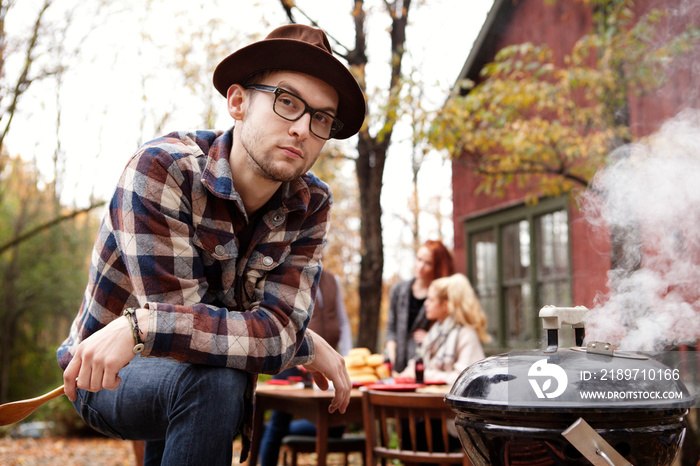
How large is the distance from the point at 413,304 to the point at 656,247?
198 centimetres

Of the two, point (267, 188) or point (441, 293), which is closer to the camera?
point (267, 188)

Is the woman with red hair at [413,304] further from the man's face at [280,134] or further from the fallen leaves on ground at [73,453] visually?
the man's face at [280,134]

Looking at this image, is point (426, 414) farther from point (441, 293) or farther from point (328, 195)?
point (441, 293)

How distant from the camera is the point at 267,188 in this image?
2117 mm

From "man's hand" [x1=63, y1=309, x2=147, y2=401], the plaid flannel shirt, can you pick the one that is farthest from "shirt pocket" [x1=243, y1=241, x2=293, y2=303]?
"man's hand" [x1=63, y1=309, x2=147, y2=401]

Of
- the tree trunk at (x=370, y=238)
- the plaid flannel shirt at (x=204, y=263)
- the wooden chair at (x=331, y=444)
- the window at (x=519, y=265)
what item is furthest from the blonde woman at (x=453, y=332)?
the window at (x=519, y=265)

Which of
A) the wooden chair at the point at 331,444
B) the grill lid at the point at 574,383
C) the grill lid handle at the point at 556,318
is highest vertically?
the grill lid handle at the point at 556,318

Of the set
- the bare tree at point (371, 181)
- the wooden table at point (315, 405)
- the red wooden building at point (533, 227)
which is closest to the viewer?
the wooden table at point (315, 405)

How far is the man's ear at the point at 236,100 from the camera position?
2.20 metres

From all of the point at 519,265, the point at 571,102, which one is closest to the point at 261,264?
the point at 571,102

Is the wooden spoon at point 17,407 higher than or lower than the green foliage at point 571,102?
lower

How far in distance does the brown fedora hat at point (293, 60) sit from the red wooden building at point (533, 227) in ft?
17.4

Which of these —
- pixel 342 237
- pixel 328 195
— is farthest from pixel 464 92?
pixel 342 237

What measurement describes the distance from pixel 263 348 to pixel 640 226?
9.48 feet
